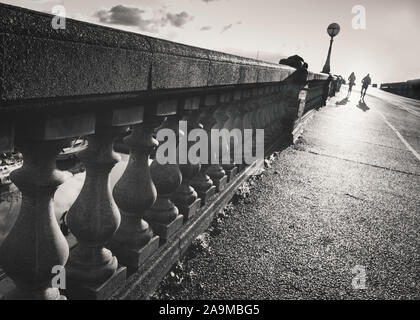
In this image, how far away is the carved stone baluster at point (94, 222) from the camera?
1403 millimetres

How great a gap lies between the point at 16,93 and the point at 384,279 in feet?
8.11

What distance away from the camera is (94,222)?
146 cm

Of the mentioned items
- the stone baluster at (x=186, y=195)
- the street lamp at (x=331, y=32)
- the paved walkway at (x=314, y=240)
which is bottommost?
the paved walkway at (x=314, y=240)

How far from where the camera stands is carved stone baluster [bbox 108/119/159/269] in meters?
1.75

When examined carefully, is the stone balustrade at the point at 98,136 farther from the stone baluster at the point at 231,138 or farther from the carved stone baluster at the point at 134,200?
the stone baluster at the point at 231,138

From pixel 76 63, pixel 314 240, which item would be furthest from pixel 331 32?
pixel 76 63

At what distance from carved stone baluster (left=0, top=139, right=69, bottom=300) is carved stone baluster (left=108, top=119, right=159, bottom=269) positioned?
0.56 metres

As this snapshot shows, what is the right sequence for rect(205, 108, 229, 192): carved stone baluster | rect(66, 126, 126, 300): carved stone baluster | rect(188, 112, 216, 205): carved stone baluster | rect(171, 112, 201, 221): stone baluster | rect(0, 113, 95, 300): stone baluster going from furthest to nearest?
rect(205, 108, 229, 192): carved stone baluster → rect(188, 112, 216, 205): carved stone baluster → rect(171, 112, 201, 221): stone baluster → rect(66, 126, 126, 300): carved stone baluster → rect(0, 113, 95, 300): stone baluster

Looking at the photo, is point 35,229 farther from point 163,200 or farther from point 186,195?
point 186,195

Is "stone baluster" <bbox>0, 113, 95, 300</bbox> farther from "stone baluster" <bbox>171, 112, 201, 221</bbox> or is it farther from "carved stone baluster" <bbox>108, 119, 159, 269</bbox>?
"stone baluster" <bbox>171, 112, 201, 221</bbox>

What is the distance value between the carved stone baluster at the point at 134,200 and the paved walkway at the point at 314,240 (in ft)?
1.20

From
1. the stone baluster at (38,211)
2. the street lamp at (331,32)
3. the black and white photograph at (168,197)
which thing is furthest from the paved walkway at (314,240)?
the street lamp at (331,32)

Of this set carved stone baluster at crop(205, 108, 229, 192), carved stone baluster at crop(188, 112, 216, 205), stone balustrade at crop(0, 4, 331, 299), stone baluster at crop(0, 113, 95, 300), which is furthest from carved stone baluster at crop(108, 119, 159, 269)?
carved stone baluster at crop(205, 108, 229, 192)
